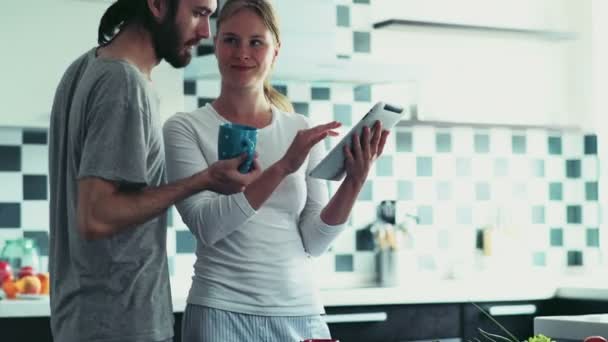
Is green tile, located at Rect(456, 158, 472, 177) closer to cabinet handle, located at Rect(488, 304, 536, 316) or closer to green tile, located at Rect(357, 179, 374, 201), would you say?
green tile, located at Rect(357, 179, 374, 201)

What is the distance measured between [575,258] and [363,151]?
9.29 feet

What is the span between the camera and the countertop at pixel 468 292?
362 centimetres

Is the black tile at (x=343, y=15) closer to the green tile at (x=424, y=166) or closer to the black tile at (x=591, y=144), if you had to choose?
the green tile at (x=424, y=166)

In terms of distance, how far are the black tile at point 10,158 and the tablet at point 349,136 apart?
1.88 meters

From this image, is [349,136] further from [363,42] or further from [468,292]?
[363,42]

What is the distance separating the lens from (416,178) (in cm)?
457

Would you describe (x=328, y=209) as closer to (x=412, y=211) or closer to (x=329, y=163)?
(x=329, y=163)

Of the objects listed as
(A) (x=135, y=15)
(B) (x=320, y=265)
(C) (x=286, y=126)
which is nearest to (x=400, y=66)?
(B) (x=320, y=265)

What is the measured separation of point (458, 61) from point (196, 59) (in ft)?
4.21

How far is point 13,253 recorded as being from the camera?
3.80 metres

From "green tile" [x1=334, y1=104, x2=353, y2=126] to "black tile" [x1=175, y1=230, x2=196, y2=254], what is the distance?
823mm

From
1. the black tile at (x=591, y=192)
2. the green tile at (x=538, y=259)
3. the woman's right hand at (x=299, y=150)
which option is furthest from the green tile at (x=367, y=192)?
the woman's right hand at (x=299, y=150)

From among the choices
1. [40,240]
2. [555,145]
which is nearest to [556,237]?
[555,145]

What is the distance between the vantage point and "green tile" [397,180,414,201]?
4531mm
